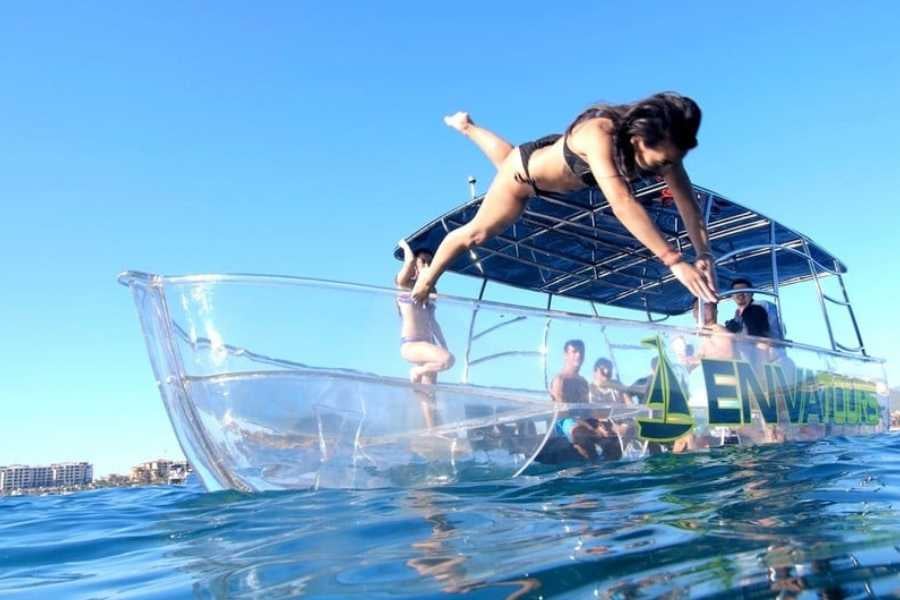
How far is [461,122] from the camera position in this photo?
3.91m

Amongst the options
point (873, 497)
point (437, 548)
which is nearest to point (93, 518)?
point (437, 548)

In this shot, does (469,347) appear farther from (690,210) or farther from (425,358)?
(690,210)

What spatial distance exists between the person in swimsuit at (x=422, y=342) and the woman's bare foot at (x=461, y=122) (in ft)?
3.44

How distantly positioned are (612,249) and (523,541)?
7552mm

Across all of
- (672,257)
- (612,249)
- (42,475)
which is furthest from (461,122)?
(42,475)

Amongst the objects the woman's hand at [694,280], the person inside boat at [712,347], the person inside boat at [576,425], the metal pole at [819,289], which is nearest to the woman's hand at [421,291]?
the person inside boat at [576,425]

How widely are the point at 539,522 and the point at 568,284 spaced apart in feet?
26.3

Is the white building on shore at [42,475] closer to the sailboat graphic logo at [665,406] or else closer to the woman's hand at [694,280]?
the sailboat graphic logo at [665,406]

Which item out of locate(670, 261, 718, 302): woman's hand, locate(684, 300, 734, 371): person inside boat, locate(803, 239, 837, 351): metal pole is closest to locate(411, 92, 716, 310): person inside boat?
locate(670, 261, 718, 302): woman's hand

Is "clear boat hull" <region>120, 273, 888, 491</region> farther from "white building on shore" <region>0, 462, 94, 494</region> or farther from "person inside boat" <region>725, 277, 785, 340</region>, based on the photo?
"white building on shore" <region>0, 462, 94, 494</region>

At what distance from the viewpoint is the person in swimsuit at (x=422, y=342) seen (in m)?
3.71

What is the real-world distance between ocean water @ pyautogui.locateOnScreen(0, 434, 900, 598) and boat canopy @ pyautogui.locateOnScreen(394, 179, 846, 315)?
170 inches

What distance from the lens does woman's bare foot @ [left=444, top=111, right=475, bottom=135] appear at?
12.8 feet

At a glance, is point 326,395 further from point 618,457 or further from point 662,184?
point 662,184
